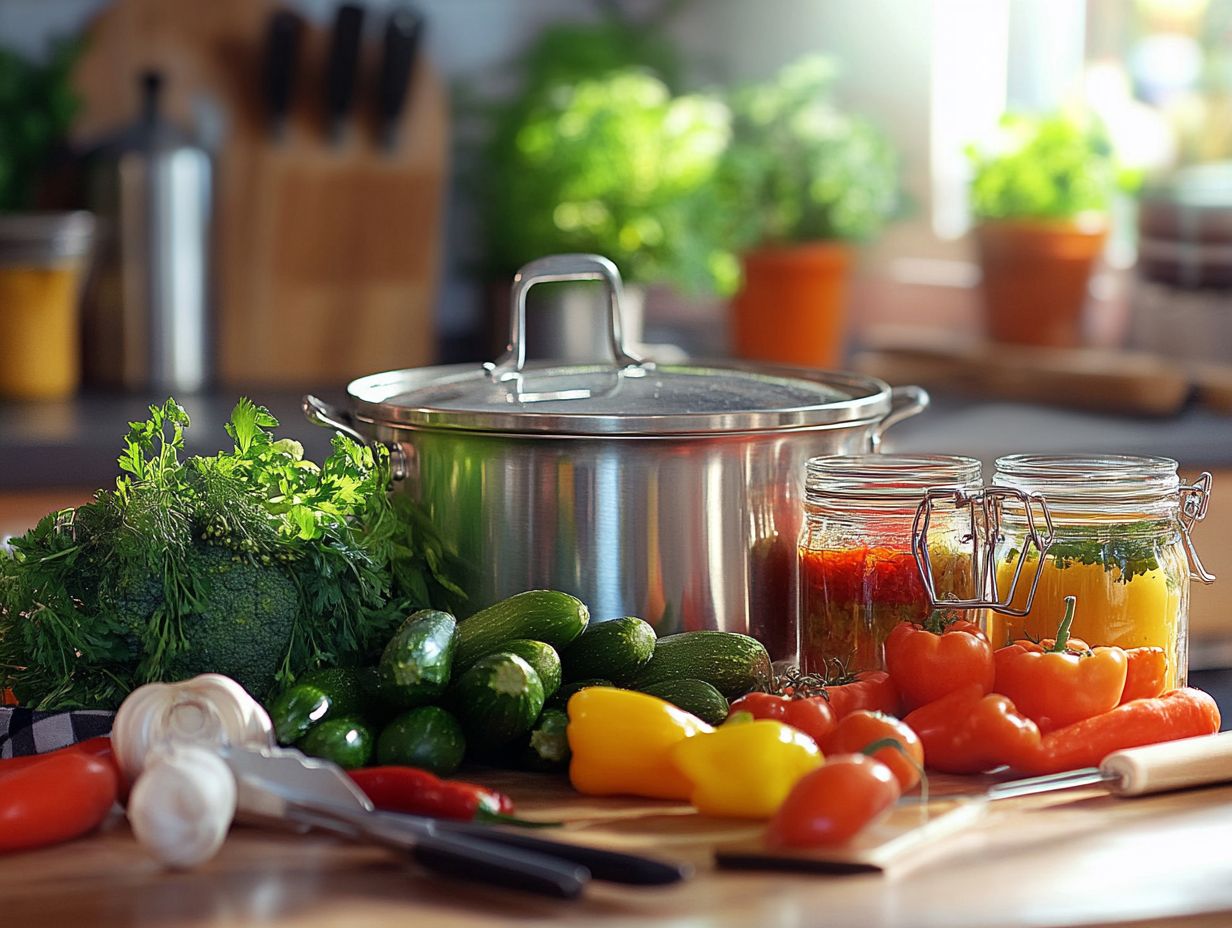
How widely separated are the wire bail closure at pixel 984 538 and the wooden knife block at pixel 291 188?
211 centimetres

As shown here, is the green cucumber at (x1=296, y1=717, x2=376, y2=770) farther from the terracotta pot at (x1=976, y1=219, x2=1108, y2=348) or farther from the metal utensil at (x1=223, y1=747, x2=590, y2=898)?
the terracotta pot at (x1=976, y1=219, x2=1108, y2=348)

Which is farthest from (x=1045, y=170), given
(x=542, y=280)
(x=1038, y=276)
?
(x=542, y=280)

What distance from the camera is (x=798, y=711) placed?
1089mm

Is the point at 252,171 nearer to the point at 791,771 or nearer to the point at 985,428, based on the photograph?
the point at 985,428

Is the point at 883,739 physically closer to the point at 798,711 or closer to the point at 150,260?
the point at 798,711

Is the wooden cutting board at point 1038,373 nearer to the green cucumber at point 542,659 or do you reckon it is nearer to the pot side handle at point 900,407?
the pot side handle at point 900,407

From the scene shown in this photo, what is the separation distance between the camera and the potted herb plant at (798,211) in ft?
10.5

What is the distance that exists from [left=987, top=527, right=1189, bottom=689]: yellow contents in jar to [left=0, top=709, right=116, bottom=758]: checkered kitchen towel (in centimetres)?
65

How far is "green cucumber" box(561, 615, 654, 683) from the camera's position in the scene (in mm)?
1162

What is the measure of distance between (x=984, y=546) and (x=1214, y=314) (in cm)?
217

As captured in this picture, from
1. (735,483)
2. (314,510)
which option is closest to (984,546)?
(735,483)

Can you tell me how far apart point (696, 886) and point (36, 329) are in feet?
7.34

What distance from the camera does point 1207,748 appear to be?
3.53ft

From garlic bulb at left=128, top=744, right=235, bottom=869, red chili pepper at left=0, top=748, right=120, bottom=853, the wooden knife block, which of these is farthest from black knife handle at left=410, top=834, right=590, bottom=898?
the wooden knife block
